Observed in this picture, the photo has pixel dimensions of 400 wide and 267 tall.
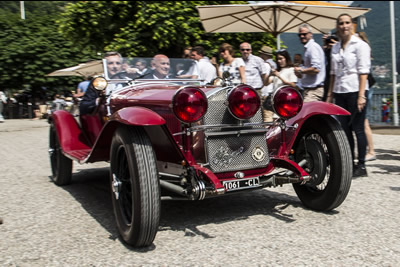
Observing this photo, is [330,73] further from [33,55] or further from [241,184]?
[33,55]

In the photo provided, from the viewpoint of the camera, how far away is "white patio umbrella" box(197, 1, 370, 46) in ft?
26.8

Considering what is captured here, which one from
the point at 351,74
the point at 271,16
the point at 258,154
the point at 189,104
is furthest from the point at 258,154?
the point at 271,16

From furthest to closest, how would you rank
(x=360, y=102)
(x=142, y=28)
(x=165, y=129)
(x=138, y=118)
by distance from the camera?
(x=142, y=28) → (x=360, y=102) → (x=165, y=129) → (x=138, y=118)

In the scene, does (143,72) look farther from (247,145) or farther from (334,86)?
(334,86)

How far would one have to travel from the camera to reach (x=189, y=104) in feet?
10.5

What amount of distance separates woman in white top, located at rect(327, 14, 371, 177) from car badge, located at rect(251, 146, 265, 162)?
182 cm

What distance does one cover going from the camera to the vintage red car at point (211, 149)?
10.2 ft

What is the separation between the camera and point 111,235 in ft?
11.4

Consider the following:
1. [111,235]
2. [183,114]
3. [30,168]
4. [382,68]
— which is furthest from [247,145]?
[382,68]

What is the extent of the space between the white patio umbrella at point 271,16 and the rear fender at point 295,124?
461cm

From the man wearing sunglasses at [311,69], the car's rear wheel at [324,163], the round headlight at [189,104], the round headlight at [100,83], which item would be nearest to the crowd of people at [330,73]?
the man wearing sunglasses at [311,69]

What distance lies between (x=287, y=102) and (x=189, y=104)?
90 centimetres

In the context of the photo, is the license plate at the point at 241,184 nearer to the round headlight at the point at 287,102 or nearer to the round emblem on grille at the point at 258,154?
the round emblem on grille at the point at 258,154

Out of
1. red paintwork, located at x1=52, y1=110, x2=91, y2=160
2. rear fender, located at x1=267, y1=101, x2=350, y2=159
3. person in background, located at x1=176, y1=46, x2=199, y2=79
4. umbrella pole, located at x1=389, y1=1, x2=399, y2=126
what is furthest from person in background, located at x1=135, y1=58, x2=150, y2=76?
umbrella pole, located at x1=389, y1=1, x2=399, y2=126
